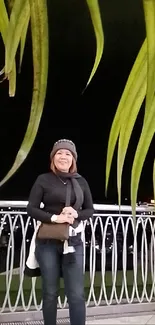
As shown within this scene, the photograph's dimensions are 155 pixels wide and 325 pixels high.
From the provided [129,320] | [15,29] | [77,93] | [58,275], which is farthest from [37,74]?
[77,93]

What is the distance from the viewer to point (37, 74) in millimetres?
441

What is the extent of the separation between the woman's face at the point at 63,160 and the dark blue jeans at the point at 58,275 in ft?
1.05

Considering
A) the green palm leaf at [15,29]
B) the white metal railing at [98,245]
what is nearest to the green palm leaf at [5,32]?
the green palm leaf at [15,29]

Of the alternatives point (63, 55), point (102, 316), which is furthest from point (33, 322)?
point (63, 55)

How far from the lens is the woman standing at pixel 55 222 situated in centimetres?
223

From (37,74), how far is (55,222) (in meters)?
1.78

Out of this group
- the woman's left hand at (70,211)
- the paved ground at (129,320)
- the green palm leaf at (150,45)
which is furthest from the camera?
the paved ground at (129,320)

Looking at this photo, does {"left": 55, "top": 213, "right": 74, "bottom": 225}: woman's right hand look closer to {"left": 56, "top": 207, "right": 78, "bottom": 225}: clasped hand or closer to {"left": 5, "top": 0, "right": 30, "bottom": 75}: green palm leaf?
A: {"left": 56, "top": 207, "right": 78, "bottom": 225}: clasped hand

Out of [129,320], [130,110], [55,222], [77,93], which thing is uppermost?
[77,93]

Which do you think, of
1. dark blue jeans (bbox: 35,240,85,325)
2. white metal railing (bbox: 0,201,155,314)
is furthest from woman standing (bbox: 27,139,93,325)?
white metal railing (bbox: 0,201,155,314)

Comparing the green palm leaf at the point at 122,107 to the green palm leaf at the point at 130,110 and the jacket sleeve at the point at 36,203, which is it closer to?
the green palm leaf at the point at 130,110

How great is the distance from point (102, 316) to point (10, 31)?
300cm

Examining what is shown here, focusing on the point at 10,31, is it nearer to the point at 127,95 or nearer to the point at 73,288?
the point at 127,95

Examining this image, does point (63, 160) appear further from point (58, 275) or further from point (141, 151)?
point (141, 151)
